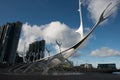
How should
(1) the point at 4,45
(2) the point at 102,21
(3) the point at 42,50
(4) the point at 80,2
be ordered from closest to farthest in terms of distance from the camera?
(4) the point at 80,2 < (2) the point at 102,21 < (1) the point at 4,45 < (3) the point at 42,50

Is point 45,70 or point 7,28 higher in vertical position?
point 7,28

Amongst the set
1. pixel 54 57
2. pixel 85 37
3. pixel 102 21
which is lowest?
pixel 54 57

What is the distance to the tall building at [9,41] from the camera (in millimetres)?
113375

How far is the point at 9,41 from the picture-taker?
11481cm

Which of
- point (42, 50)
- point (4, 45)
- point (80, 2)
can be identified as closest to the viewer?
point (80, 2)

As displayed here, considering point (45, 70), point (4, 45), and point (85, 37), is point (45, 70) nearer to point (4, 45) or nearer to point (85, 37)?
point (85, 37)

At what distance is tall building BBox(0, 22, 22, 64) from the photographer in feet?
372

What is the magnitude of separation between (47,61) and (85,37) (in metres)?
10.6

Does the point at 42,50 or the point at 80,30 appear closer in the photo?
the point at 80,30

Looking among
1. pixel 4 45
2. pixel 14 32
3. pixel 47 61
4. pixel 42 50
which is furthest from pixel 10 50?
pixel 47 61

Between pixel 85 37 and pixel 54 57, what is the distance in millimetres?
8505

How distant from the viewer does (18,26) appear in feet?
390

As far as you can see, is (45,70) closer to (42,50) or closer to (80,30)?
(80,30)

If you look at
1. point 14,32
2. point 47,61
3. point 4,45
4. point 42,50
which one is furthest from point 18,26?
point 47,61
